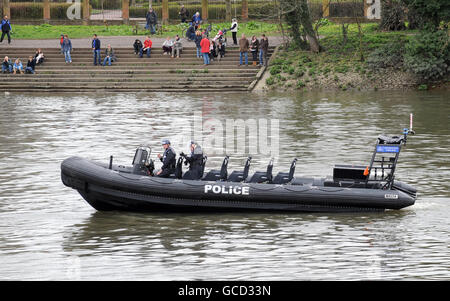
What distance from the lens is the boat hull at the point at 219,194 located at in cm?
1708

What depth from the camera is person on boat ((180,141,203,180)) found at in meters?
17.6

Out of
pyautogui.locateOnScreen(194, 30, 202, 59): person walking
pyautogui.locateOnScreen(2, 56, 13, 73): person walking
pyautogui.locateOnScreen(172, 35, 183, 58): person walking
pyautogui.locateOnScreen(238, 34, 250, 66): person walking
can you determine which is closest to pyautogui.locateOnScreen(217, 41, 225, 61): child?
pyautogui.locateOnScreen(194, 30, 202, 59): person walking

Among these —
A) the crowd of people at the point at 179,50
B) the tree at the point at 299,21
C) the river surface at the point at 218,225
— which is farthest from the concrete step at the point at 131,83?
the river surface at the point at 218,225

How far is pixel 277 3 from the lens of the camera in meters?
43.6

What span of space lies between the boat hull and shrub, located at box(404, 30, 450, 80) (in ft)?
75.7

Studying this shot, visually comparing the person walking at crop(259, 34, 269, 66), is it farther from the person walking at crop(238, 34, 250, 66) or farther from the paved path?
the paved path

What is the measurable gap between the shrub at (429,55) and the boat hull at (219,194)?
75.7ft

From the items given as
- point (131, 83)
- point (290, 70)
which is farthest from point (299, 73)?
point (131, 83)

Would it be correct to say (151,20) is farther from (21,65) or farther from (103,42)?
(21,65)

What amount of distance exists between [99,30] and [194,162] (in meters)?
38.2

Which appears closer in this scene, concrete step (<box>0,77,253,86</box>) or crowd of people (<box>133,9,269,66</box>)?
concrete step (<box>0,77,253,86</box>)
